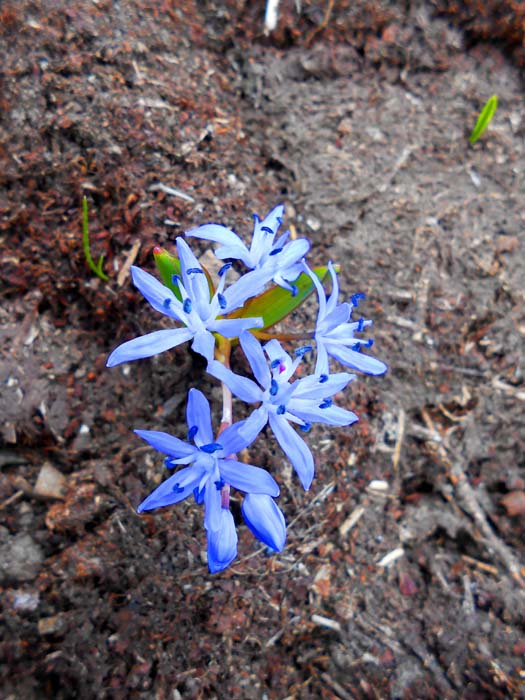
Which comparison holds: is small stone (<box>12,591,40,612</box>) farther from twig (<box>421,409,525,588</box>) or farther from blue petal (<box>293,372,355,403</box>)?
twig (<box>421,409,525,588</box>)

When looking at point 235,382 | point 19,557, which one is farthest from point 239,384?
point 19,557

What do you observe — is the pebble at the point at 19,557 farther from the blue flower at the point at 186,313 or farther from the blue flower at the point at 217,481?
the blue flower at the point at 186,313

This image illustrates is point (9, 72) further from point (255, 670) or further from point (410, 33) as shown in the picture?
point (255, 670)

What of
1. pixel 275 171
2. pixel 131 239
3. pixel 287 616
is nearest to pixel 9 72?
pixel 131 239

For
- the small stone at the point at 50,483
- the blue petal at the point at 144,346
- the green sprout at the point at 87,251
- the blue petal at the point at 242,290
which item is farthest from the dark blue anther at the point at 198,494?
the green sprout at the point at 87,251

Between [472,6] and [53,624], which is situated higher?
[472,6]

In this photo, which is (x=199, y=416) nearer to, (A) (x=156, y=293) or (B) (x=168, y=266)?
(A) (x=156, y=293)
